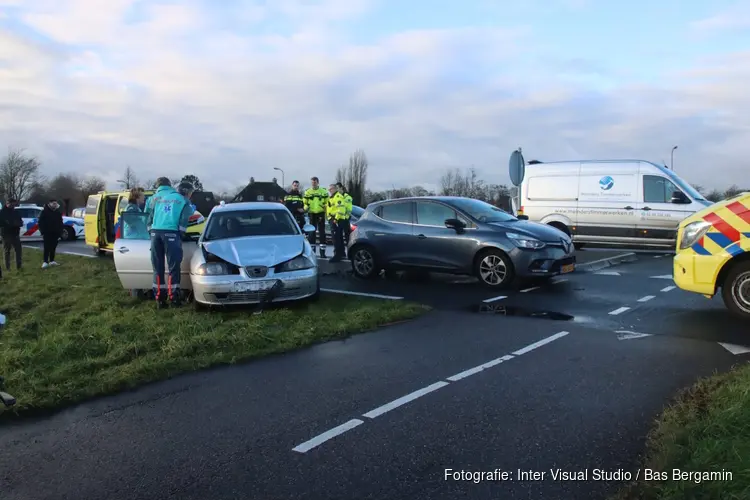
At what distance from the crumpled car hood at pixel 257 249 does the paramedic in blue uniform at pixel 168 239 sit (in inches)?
17.4

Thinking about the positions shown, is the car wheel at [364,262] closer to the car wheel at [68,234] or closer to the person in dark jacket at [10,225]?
the person in dark jacket at [10,225]

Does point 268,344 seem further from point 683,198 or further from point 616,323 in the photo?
point 683,198

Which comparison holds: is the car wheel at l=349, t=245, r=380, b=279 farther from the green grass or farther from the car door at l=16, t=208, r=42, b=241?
the car door at l=16, t=208, r=42, b=241

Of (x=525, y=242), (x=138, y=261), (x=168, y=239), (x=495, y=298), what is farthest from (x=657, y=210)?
(x=138, y=261)

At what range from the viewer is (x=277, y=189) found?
5569cm

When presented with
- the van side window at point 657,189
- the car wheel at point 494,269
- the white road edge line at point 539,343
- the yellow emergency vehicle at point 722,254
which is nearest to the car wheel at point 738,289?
the yellow emergency vehicle at point 722,254

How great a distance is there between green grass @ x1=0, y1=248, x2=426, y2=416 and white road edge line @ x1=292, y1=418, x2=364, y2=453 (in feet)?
7.03

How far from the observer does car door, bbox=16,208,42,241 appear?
26.9 meters

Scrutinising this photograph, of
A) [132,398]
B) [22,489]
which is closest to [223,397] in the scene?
[132,398]

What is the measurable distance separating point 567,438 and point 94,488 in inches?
112

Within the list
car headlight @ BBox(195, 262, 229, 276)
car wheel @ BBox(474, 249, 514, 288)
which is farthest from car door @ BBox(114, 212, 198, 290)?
car wheel @ BBox(474, 249, 514, 288)

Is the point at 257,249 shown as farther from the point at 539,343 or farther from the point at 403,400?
the point at 403,400

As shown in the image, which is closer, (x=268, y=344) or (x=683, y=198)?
(x=268, y=344)

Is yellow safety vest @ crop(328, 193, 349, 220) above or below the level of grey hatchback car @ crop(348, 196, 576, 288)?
above
